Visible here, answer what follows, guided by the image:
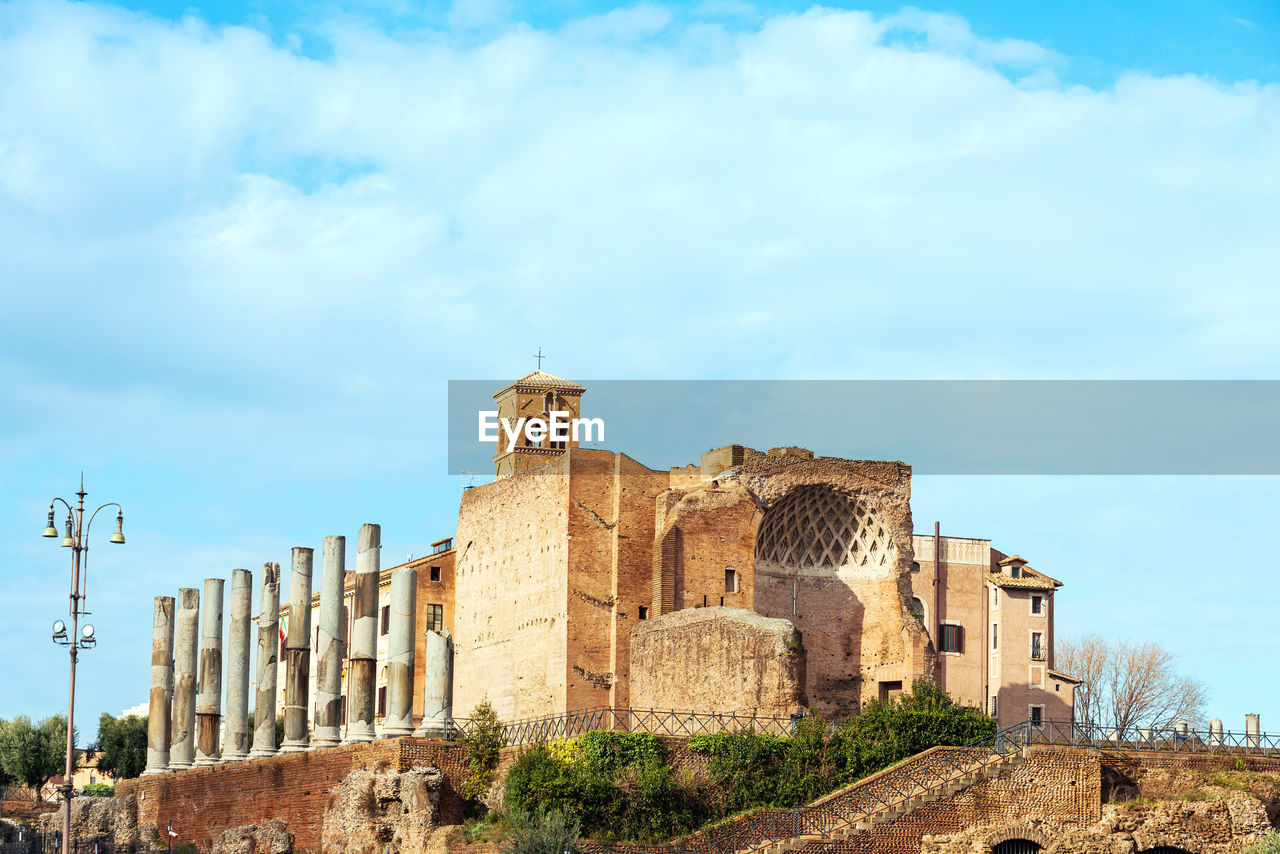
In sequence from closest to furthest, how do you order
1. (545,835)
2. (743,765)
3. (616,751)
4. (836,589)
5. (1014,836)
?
(545,835) → (1014,836) → (616,751) → (743,765) → (836,589)

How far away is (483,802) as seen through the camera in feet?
127

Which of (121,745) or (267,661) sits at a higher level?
(267,661)

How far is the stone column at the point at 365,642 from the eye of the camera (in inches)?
1731

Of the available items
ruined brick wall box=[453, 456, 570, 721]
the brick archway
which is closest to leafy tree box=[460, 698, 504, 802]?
ruined brick wall box=[453, 456, 570, 721]

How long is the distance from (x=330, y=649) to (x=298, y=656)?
2090 mm

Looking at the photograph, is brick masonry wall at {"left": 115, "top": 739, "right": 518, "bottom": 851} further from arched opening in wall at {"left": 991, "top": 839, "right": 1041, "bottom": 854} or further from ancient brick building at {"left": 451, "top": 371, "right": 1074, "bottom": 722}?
arched opening in wall at {"left": 991, "top": 839, "right": 1041, "bottom": 854}

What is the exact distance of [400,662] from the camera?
4375 centimetres

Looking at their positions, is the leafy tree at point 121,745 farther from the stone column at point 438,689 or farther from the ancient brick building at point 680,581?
the stone column at point 438,689

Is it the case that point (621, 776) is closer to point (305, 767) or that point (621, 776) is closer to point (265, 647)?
point (305, 767)

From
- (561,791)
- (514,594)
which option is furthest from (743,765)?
(514,594)

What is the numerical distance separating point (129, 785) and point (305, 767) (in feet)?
42.0

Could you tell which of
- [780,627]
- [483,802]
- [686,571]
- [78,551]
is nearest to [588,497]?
[686,571]

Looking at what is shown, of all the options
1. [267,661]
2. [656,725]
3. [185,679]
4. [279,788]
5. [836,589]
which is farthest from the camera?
[185,679]

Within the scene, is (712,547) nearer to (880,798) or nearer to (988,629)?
(880,798)
